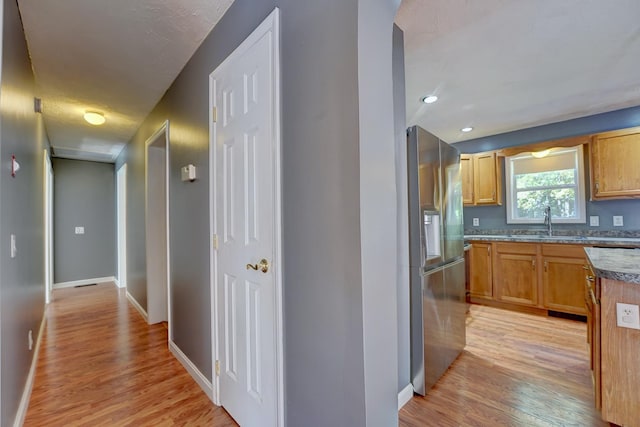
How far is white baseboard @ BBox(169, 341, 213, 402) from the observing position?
192cm

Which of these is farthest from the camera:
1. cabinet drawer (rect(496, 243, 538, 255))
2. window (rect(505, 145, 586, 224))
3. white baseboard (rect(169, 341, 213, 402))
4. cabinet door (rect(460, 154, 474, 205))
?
cabinet door (rect(460, 154, 474, 205))

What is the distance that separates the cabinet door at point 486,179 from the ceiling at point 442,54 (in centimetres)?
74

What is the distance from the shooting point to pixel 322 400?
1066 mm

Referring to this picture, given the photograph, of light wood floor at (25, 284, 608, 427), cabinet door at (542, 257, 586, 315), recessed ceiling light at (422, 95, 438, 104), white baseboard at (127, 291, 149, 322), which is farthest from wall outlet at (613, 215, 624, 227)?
white baseboard at (127, 291, 149, 322)

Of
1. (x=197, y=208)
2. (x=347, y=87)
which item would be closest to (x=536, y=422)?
(x=347, y=87)

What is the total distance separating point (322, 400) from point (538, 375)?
6.54ft

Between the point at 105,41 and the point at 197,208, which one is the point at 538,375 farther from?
the point at 105,41

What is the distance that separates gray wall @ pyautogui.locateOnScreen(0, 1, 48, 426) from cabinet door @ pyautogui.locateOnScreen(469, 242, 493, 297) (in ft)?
14.5

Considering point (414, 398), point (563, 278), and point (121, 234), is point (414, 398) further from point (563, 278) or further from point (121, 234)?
point (121, 234)

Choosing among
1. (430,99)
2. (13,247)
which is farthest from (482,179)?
(13,247)

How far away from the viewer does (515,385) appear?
196 centimetres

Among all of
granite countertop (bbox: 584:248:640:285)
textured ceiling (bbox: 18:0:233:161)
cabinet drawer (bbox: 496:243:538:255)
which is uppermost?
textured ceiling (bbox: 18:0:233:161)

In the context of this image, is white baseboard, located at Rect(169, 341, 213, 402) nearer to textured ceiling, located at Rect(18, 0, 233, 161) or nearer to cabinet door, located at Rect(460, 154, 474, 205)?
textured ceiling, located at Rect(18, 0, 233, 161)

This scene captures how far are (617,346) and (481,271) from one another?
2.37 metres
